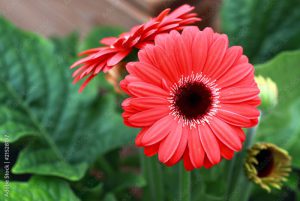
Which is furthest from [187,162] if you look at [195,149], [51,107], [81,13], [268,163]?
[81,13]

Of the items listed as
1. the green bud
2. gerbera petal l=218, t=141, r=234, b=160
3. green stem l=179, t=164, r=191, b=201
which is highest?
the green bud

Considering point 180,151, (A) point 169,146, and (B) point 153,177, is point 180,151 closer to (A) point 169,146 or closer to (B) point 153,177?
(A) point 169,146

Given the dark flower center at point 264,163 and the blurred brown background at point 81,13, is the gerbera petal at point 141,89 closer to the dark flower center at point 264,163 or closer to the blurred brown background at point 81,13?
the dark flower center at point 264,163

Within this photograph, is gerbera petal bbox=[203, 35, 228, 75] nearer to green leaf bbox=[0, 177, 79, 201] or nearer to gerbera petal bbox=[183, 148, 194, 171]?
gerbera petal bbox=[183, 148, 194, 171]

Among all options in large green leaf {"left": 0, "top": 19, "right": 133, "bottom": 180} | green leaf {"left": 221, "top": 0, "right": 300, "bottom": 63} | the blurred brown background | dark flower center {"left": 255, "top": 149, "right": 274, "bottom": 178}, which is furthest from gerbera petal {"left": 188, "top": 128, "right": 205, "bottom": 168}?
the blurred brown background

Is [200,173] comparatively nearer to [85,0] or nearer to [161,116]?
[161,116]
